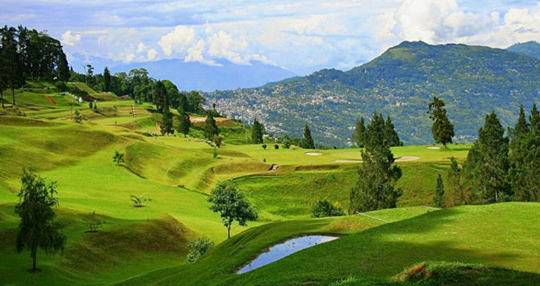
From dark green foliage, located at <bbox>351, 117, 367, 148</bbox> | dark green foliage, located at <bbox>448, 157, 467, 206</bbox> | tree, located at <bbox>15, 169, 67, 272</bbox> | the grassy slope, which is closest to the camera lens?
the grassy slope

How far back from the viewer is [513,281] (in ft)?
55.8

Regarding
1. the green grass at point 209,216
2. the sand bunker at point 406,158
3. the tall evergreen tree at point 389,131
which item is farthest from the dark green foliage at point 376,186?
the tall evergreen tree at point 389,131

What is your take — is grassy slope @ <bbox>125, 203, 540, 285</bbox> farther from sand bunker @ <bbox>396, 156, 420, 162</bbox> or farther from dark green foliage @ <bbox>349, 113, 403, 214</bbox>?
sand bunker @ <bbox>396, 156, 420, 162</bbox>

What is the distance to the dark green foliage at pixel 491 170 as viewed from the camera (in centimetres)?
6359

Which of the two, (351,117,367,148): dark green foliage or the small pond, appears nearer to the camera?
the small pond

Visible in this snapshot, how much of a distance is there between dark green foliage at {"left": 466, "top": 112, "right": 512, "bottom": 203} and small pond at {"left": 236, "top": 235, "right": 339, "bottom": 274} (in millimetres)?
35791

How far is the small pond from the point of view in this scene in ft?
105

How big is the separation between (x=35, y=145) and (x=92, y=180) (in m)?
17.8

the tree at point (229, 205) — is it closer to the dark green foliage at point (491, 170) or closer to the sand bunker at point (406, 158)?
the dark green foliage at point (491, 170)

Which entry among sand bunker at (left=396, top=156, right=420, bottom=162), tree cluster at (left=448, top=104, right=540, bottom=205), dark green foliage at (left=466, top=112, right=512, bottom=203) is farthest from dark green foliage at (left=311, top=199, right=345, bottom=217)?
sand bunker at (left=396, top=156, right=420, bottom=162)

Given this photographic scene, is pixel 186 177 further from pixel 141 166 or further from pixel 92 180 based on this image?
pixel 92 180

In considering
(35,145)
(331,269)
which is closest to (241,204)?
(331,269)

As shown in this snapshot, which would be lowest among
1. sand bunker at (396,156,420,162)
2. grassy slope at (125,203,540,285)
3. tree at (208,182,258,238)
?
tree at (208,182,258,238)

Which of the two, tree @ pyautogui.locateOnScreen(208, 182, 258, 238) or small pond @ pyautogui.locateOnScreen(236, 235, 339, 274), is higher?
small pond @ pyautogui.locateOnScreen(236, 235, 339, 274)
